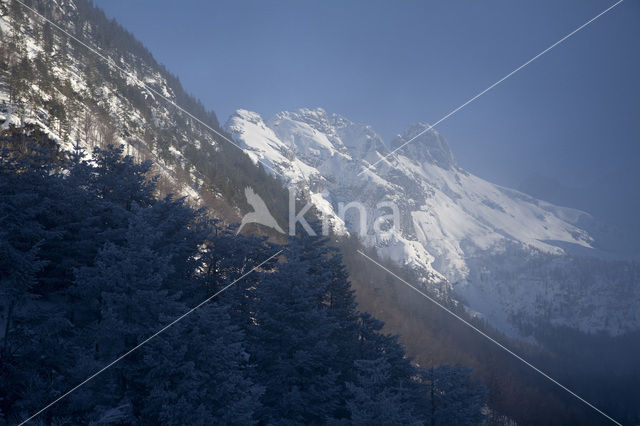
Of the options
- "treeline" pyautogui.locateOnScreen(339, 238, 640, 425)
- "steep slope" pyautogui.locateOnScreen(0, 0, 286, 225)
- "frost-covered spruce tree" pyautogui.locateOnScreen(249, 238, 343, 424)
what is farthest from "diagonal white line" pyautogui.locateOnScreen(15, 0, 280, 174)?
"frost-covered spruce tree" pyautogui.locateOnScreen(249, 238, 343, 424)

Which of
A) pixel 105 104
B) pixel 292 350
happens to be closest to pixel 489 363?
pixel 292 350

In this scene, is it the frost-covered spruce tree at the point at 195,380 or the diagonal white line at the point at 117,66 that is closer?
the frost-covered spruce tree at the point at 195,380

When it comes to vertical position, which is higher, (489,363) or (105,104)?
Answer: (105,104)

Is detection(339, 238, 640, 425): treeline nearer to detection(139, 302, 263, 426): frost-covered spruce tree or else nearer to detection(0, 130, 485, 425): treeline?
detection(0, 130, 485, 425): treeline

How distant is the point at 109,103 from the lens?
69.8 m

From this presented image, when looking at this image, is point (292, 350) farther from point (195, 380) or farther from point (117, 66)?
point (117, 66)

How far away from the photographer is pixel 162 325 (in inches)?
466

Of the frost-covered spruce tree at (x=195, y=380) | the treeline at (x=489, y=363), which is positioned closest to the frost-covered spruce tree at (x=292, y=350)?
the frost-covered spruce tree at (x=195, y=380)

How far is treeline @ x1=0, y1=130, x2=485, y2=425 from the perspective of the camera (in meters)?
10.9

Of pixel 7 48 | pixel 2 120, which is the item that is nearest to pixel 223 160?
pixel 7 48

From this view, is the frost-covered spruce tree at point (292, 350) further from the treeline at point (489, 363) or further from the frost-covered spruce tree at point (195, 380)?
the treeline at point (489, 363)

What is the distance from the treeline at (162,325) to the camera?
35.9ft

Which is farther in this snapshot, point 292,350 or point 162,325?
point 292,350

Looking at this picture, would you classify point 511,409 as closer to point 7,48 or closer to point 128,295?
point 128,295
